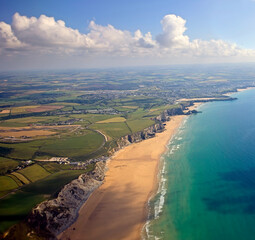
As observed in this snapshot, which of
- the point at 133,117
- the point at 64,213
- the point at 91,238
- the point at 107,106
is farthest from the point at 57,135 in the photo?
the point at 107,106

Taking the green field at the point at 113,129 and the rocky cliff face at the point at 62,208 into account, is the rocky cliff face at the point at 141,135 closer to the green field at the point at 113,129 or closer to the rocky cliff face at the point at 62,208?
the green field at the point at 113,129

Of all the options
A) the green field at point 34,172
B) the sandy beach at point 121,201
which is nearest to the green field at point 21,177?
the green field at point 34,172

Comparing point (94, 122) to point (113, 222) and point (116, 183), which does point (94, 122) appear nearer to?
point (116, 183)

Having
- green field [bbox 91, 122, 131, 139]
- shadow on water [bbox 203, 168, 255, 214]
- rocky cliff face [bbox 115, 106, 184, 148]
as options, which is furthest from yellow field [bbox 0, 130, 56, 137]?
shadow on water [bbox 203, 168, 255, 214]

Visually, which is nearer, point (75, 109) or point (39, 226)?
point (39, 226)

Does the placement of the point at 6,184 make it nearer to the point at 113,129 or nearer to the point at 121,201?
the point at 121,201
